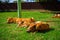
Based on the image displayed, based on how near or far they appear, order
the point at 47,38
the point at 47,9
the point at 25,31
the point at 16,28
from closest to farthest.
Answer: the point at 47,38 → the point at 25,31 → the point at 16,28 → the point at 47,9

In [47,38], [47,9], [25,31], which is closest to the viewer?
[47,38]

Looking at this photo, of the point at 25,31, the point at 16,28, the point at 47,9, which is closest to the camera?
the point at 25,31

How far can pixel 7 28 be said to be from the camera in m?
10.9

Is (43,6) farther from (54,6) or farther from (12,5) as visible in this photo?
(12,5)

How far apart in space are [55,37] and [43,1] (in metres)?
16.9

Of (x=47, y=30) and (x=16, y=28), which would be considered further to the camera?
(x=16, y=28)

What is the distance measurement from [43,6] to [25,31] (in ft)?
50.2

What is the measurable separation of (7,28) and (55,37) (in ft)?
9.70

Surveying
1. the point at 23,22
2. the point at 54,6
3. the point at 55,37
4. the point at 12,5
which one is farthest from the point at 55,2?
the point at 55,37

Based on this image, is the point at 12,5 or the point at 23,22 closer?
the point at 23,22

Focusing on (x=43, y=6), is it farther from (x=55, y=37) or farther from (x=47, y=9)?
(x=55, y=37)

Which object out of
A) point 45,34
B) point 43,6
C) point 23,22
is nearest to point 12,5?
point 43,6

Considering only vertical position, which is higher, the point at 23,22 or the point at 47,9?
Answer: the point at 23,22

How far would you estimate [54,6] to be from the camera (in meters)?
24.9
